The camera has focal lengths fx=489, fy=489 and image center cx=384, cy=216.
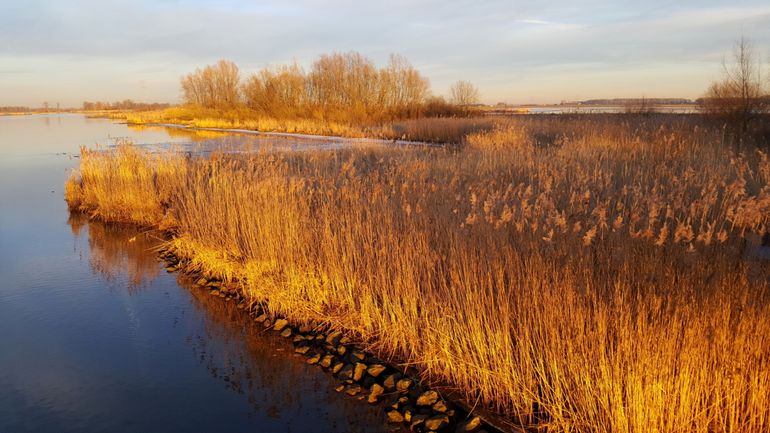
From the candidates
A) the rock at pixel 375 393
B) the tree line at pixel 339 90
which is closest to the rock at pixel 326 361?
the rock at pixel 375 393

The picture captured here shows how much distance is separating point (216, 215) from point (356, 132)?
18.7m

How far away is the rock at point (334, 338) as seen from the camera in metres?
5.19

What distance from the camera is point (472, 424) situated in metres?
3.64

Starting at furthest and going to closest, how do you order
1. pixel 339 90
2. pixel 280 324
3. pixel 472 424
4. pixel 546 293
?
pixel 339 90 < pixel 280 324 < pixel 472 424 < pixel 546 293

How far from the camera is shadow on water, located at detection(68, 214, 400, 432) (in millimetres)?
4137

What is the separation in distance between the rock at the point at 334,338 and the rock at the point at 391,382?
940 mm

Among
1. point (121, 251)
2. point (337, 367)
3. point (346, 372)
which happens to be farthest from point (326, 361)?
point (121, 251)

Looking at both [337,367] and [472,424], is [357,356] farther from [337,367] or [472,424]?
[472,424]

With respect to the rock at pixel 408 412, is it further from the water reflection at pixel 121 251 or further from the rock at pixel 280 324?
the water reflection at pixel 121 251

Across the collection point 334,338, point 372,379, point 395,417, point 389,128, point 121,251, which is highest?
point 389,128

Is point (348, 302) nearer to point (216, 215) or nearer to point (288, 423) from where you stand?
point (288, 423)

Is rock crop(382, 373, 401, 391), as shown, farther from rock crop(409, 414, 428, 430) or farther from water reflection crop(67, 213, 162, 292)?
water reflection crop(67, 213, 162, 292)

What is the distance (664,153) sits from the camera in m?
10.7

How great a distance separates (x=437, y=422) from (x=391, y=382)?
691 millimetres
